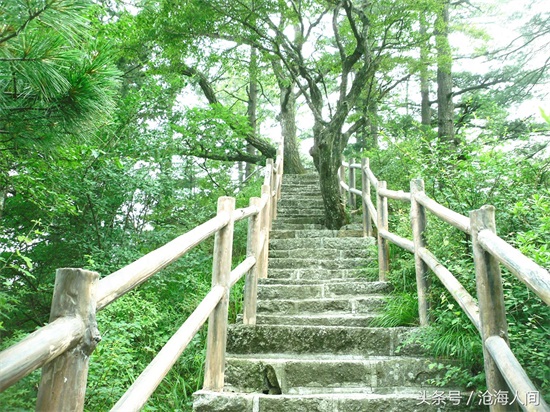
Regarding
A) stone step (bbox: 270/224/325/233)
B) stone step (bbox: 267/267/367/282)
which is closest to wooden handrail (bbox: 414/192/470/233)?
stone step (bbox: 267/267/367/282)

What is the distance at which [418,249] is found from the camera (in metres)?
3.35

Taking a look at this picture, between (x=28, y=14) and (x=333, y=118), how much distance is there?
17.2 feet

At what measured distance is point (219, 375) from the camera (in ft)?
8.74

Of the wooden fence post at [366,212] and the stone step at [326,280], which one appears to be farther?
the wooden fence post at [366,212]

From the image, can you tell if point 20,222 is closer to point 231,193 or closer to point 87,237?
point 87,237

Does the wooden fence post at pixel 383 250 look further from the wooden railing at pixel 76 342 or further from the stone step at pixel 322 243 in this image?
the wooden railing at pixel 76 342

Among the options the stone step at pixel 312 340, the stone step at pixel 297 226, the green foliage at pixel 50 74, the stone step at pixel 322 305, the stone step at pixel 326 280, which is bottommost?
the stone step at pixel 312 340

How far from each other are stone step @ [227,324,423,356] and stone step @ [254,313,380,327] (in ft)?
0.98

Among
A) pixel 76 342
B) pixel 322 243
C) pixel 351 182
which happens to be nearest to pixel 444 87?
pixel 351 182

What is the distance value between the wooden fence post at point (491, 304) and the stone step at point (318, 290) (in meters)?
2.08

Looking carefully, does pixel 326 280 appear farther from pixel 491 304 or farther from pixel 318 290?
pixel 491 304

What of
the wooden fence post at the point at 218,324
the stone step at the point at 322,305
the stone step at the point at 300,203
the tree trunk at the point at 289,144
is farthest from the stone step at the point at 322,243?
the tree trunk at the point at 289,144

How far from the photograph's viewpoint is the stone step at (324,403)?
2.42 m

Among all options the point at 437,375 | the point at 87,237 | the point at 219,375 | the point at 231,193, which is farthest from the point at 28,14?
the point at 231,193
